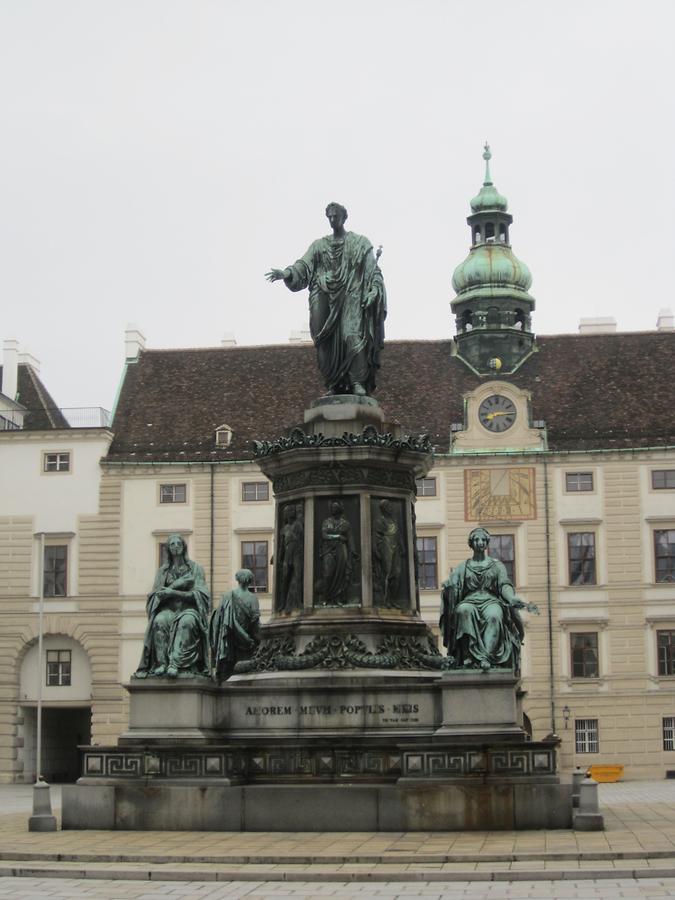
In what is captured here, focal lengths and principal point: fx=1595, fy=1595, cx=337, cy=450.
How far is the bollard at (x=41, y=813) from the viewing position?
19.9m

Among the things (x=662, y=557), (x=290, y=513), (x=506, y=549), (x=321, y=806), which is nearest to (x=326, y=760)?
(x=321, y=806)

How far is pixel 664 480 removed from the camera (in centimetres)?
5700

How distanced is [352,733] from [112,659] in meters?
38.5

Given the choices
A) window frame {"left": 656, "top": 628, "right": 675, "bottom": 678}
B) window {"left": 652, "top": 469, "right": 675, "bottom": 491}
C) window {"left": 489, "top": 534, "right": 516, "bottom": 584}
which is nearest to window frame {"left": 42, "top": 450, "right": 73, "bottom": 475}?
window {"left": 489, "top": 534, "right": 516, "bottom": 584}

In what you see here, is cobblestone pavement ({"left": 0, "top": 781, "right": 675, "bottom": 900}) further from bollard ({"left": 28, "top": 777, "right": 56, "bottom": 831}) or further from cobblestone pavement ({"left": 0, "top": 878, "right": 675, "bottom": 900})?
bollard ({"left": 28, "top": 777, "right": 56, "bottom": 831})

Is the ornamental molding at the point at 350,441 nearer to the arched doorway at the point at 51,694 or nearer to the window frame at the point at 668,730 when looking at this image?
the window frame at the point at 668,730

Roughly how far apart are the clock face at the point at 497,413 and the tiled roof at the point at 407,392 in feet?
3.59

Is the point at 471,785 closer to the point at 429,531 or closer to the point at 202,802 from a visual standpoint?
the point at 202,802

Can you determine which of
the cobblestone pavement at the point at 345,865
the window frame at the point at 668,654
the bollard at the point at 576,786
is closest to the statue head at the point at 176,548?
the cobblestone pavement at the point at 345,865

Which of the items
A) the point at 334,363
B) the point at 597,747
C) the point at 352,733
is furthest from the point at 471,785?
the point at 597,747

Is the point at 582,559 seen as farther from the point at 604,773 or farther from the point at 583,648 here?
the point at 604,773

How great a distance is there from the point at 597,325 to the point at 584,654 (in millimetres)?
14449

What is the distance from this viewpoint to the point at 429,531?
58.0 m

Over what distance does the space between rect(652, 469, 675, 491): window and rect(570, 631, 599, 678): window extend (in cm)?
571
